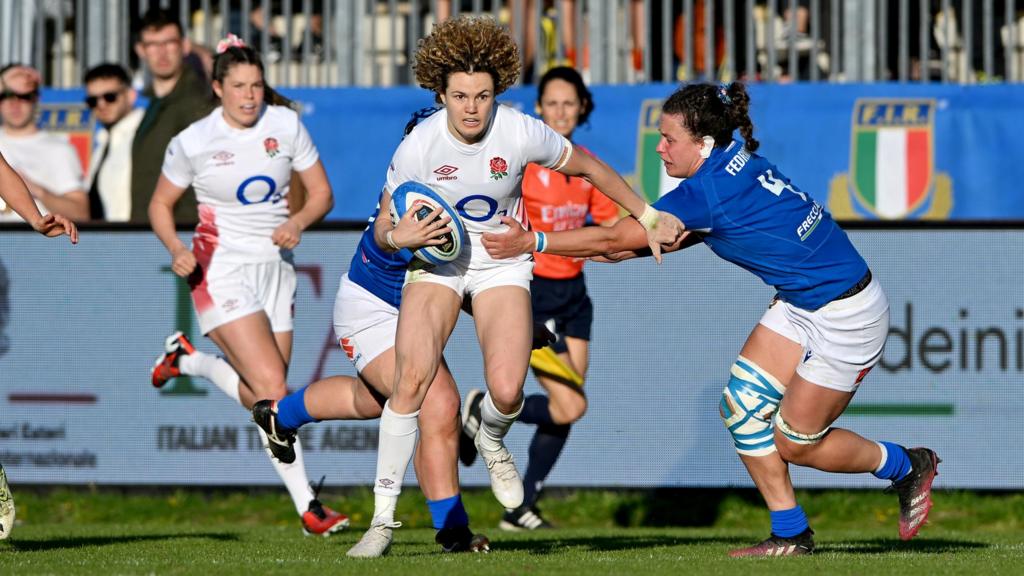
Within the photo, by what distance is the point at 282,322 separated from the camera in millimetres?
9312

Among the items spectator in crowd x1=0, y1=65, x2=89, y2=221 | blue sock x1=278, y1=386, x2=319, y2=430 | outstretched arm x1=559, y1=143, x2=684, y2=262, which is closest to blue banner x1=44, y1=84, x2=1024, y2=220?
spectator in crowd x1=0, y1=65, x2=89, y2=221

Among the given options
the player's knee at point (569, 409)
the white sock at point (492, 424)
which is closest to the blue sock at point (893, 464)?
the white sock at point (492, 424)

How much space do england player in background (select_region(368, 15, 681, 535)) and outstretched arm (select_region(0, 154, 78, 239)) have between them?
1389 millimetres

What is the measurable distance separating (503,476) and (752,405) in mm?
1290

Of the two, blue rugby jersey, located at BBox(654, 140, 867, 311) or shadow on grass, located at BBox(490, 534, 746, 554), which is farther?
shadow on grass, located at BBox(490, 534, 746, 554)

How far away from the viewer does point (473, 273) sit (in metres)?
7.23

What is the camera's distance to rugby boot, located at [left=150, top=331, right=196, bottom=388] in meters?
9.98

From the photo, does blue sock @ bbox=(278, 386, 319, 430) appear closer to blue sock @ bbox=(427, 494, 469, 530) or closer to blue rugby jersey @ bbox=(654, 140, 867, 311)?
blue sock @ bbox=(427, 494, 469, 530)

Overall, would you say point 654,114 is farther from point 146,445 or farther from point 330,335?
point 146,445

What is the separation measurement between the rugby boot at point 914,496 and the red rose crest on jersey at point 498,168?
226 cm

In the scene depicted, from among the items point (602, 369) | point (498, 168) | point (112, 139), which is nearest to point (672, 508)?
point (602, 369)

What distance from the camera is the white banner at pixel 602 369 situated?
10234mm

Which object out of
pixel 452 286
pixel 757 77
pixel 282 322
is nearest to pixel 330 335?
pixel 282 322

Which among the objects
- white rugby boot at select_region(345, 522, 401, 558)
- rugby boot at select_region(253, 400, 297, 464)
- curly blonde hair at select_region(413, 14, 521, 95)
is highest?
curly blonde hair at select_region(413, 14, 521, 95)
